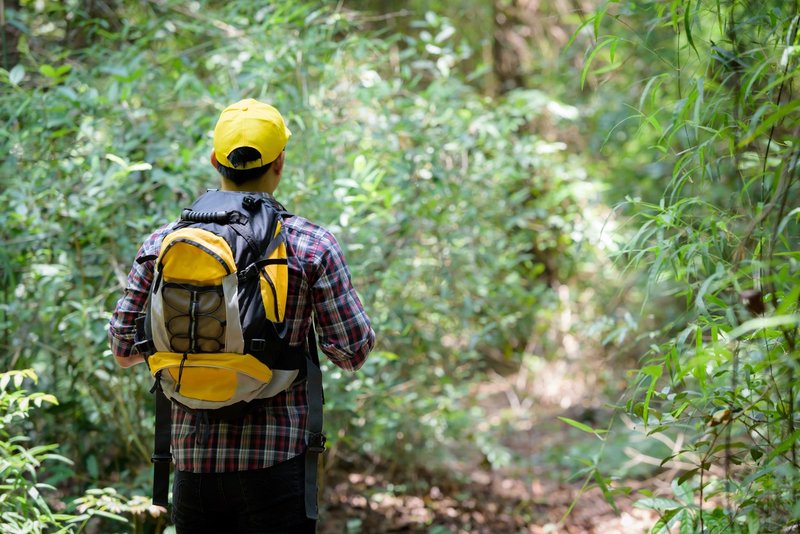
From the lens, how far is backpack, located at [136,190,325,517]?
1.68 metres

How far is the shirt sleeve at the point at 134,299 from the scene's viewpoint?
74.2 inches

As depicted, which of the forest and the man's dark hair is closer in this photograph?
the man's dark hair

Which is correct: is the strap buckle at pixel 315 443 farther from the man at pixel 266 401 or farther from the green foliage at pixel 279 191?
the green foliage at pixel 279 191

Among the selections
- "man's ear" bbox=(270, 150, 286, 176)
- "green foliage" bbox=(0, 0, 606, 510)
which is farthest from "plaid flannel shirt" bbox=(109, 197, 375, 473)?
"green foliage" bbox=(0, 0, 606, 510)

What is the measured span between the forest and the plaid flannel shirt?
731 mm

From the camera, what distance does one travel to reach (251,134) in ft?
6.07

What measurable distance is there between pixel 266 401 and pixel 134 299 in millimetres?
438

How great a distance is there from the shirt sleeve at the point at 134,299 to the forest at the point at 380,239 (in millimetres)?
575

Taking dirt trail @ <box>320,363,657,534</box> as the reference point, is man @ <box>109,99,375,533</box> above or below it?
above

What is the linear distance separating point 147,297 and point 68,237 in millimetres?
1441

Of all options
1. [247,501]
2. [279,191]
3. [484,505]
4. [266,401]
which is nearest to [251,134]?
[266,401]

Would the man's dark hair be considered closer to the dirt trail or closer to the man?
the man

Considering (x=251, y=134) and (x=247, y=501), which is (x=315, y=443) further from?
(x=251, y=134)

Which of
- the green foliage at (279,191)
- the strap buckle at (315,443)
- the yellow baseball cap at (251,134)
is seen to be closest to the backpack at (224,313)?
the strap buckle at (315,443)
